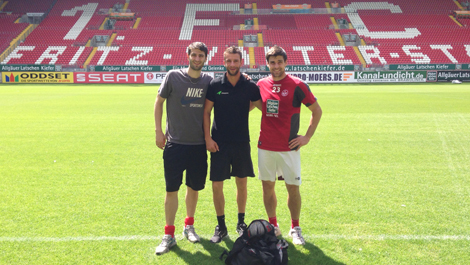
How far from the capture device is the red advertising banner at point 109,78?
1382 inches

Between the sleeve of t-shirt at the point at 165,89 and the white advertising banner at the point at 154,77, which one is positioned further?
the white advertising banner at the point at 154,77

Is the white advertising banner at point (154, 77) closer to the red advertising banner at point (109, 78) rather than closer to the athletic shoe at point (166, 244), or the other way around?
the red advertising banner at point (109, 78)

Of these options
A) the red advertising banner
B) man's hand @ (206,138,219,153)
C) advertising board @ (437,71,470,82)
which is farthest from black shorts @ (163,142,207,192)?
advertising board @ (437,71,470,82)

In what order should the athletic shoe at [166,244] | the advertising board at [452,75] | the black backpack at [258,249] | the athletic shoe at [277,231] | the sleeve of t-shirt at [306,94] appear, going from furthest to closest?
the advertising board at [452,75] → the athletic shoe at [277,231] → the sleeve of t-shirt at [306,94] → the athletic shoe at [166,244] → the black backpack at [258,249]

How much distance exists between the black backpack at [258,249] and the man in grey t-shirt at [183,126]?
0.63m

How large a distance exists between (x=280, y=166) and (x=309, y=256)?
966 millimetres

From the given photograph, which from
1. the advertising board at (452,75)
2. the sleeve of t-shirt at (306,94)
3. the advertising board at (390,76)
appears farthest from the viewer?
the advertising board at (390,76)

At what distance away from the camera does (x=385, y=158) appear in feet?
23.7

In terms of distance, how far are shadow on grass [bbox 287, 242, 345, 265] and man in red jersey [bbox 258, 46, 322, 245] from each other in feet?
0.32

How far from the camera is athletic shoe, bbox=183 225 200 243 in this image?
3.79 meters

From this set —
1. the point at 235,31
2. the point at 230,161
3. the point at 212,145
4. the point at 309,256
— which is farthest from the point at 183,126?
the point at 235,31

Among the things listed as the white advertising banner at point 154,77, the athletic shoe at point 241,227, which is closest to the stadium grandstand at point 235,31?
the white advertising banner at point 154,77

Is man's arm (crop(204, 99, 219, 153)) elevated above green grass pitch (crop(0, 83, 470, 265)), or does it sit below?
above

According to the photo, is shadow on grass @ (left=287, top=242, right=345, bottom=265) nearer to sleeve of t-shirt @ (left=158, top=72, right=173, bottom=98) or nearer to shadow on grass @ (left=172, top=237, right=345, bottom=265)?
shadow on grass @ (left=172, top=237, right=345, bottom=265)
